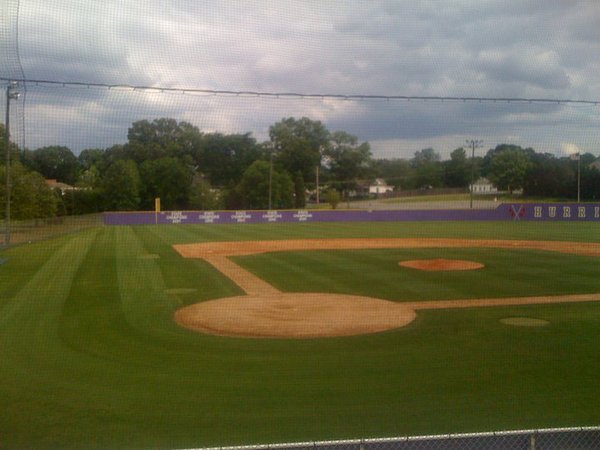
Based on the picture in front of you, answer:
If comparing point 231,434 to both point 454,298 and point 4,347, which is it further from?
point 454,298

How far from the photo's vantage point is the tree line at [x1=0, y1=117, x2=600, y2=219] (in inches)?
440

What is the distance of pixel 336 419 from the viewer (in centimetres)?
586

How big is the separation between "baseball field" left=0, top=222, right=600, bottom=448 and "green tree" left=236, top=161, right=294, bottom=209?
217 cm

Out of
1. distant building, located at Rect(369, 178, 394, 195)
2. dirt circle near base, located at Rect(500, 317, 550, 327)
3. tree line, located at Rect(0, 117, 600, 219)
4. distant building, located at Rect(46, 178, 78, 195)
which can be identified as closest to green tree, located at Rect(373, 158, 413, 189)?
tree line, located at Rect(0, 117, 600, 219)

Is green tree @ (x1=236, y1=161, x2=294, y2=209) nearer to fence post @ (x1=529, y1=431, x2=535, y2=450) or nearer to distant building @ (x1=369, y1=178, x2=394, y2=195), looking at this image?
distant building @ (x1=369, y1=178, x2=394, y2=195)

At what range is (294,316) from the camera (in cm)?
1073

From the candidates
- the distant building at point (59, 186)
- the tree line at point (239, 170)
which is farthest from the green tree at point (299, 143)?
the distant building at point (59, 186)

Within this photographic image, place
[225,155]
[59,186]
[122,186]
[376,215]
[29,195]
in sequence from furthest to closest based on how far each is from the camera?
[376,215], [29,195], [59,186], [122,186], [225,155]

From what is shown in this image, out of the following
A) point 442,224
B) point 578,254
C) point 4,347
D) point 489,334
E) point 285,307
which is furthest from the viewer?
point 442,224

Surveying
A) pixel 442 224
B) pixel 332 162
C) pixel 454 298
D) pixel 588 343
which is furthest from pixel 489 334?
pixel 442 224

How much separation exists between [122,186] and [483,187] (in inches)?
380

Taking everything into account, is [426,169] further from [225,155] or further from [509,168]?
[225,155]

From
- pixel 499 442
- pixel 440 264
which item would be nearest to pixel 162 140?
pixel 440 264

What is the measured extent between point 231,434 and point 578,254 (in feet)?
57.9
